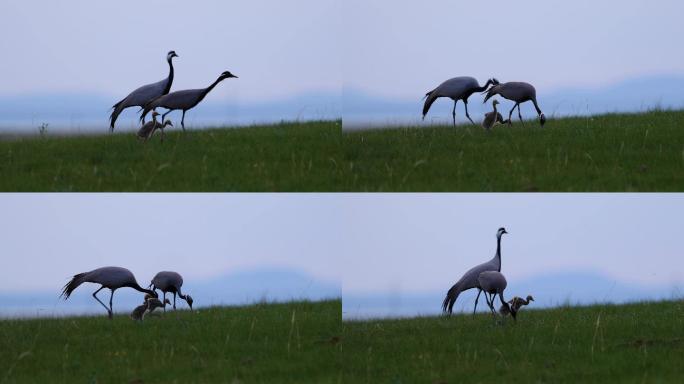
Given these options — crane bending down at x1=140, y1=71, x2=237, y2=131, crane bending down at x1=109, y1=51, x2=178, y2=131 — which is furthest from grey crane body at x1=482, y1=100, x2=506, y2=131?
crane bending down at x1=109, y1=51, x2=178, y2=131

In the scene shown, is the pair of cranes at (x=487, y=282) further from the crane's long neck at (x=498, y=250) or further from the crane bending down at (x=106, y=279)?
the crane bending down at (x=106, y=279)

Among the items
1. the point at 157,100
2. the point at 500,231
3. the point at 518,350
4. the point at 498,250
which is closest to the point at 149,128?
the point at 157,100

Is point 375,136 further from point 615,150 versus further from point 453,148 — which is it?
point 615,150

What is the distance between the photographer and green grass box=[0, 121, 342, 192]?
17.7m

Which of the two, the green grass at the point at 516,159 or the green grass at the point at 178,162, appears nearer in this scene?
the green grass at the point at 516,159

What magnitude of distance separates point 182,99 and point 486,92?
582 centimetres

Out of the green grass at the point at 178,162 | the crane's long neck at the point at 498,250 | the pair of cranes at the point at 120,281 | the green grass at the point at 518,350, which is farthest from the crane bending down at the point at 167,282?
the crane's long neck at the point at 498,250

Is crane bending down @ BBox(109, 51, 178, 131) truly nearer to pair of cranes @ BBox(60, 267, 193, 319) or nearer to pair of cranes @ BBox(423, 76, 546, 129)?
pair of cranes @ BBox(60, 267, 193, 319)

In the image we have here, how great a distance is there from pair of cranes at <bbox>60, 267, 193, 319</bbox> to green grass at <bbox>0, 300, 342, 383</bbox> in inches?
25.9

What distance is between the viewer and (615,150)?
62.7 ft

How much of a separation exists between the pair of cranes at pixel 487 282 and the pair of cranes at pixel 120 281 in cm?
567

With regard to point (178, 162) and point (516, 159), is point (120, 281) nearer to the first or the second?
point (178, 162)

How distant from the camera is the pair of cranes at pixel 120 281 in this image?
20.5m

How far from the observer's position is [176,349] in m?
17.6
